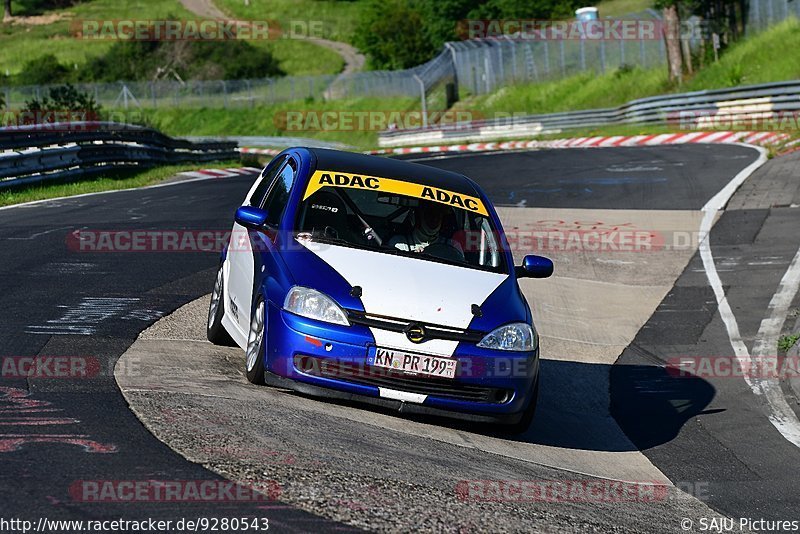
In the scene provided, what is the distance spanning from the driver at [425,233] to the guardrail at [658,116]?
23.8 m

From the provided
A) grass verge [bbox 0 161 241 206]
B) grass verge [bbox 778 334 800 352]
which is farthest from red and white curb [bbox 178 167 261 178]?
grass verge [bbox 778 334 800 352]

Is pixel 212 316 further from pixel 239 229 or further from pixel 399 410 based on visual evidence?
pixel 399 410

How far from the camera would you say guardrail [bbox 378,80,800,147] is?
1270 inches

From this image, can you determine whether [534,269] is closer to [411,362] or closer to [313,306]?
[411,362]

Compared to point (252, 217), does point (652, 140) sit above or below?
below

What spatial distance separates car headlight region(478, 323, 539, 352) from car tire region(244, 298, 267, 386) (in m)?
1.34

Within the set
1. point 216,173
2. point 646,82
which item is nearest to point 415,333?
point 216,173

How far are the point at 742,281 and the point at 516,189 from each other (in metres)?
8.92

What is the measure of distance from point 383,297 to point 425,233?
132 centimetres

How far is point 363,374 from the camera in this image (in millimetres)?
7168

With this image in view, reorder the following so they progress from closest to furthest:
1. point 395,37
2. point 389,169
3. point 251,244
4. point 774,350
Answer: point 251,244, point 389,169, point 774,350, point 395,37

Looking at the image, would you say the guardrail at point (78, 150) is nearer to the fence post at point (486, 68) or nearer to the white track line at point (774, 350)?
the white track line at point (774, 350)

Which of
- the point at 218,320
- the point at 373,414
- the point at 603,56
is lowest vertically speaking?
the point at 603,56

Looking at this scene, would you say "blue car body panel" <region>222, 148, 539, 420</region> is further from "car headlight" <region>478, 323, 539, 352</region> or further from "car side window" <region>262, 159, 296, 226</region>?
"car side window" <region>262, 159, 296, 226</region>
